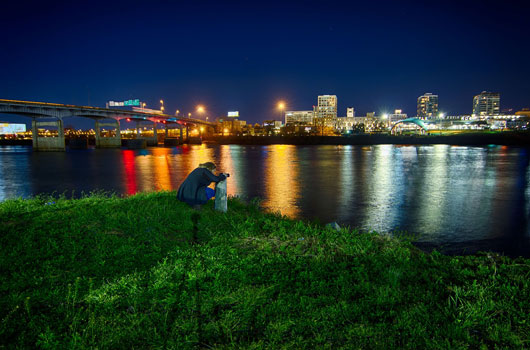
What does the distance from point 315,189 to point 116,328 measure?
44.3 feet

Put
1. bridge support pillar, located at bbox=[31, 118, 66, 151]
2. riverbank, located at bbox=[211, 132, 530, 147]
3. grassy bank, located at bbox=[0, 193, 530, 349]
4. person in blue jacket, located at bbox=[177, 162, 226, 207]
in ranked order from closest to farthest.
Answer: grassy bank, located at bbox=[0, 193, 530, 349], person in blue jacket, located at bbox=[177, 162, 226, 207], bridge support pillar, located at bbox=[31, 118, 66, 151], riverbank, located at bbox=[211, 132, 530, 147]

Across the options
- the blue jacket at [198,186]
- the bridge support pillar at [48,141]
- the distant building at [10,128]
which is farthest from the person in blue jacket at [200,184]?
the distant building at [10,128]

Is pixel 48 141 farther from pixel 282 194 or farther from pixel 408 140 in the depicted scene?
pixel 408 140

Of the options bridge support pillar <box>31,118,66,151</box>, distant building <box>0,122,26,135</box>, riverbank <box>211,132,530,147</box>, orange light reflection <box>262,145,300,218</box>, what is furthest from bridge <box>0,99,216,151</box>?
distant building <box>0,122,26,135</box>

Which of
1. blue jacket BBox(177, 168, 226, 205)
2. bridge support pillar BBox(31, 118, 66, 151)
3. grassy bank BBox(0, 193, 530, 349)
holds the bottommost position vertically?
grassy bank BBox(0, 193, 530, 349)

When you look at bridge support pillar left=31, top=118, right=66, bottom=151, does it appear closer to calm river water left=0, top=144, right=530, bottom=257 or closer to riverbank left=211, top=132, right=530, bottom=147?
riverbank left=211, top=132, right=530, bottom=147

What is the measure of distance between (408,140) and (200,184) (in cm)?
8636

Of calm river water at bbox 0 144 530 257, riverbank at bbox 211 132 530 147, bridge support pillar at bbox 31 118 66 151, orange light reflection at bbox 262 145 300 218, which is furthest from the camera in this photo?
riverbank at bbox 211 132 530 147

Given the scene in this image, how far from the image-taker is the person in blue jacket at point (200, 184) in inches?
336

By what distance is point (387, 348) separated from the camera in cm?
330

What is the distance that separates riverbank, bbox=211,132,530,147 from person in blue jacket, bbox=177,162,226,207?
252 feet

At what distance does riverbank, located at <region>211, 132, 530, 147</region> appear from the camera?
69.9 meters

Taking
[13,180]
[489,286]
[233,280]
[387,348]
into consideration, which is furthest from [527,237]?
[13,180]

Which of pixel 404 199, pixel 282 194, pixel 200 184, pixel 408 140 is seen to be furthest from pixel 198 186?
pixel 408 140
